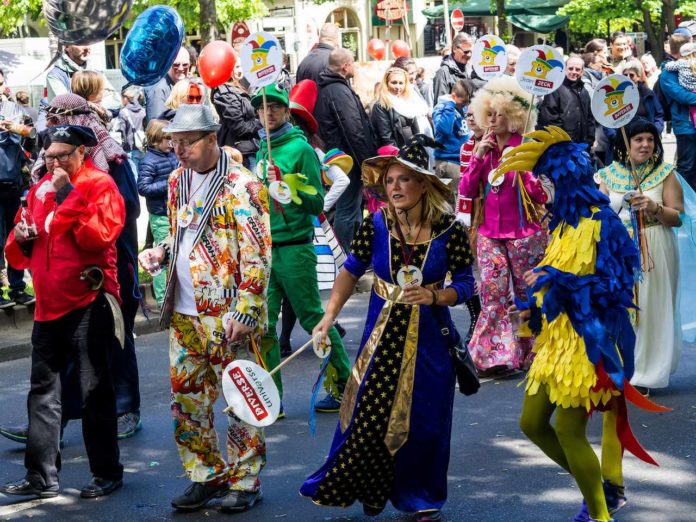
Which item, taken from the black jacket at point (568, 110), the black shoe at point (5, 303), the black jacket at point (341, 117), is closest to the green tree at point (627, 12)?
the black jacket at point (568, 110)

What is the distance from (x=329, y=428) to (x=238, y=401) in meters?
1.94

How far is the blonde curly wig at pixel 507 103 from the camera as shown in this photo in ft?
26.7

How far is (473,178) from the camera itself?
27.1ft

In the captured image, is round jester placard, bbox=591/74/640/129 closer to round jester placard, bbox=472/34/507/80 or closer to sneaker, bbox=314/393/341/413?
sneaker, bbox=314/393/341/413

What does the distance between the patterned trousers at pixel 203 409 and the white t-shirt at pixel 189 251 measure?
6 centimetres

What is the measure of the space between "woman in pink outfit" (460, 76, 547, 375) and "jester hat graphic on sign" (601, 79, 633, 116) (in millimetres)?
1401

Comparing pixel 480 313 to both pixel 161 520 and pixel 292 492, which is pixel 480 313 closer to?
pixel 292 492

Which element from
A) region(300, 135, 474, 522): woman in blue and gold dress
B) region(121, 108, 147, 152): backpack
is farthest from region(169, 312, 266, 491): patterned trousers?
region(121, 108, 147, 152): backpack

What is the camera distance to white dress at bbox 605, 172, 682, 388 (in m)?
7.38

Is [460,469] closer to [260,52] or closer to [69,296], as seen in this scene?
[69,296]

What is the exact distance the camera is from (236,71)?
11680 mm

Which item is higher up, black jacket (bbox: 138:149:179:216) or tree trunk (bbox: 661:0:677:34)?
tree trunk (bbox: 661:0:677:34)

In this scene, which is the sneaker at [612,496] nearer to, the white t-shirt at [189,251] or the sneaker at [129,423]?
the white t-shirt at [189,251]

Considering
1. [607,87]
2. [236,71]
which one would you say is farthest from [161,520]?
[236,71]
